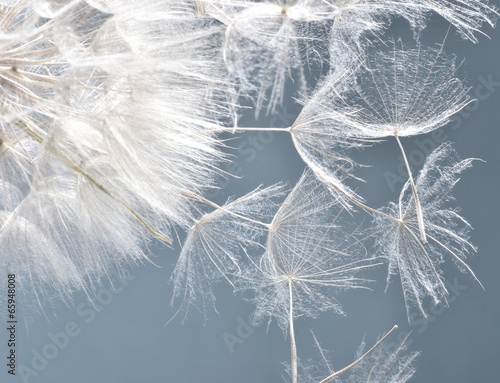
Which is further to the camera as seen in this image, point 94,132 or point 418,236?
point 418,236

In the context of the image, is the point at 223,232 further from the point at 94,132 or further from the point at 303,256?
the point at 94,132

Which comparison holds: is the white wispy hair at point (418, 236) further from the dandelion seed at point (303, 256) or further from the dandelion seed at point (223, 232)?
the dandelion seed at point (223, 232)

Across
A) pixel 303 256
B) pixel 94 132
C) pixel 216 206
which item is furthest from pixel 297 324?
pixel 94 132

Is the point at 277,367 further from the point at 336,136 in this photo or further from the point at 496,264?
the point at 336,136

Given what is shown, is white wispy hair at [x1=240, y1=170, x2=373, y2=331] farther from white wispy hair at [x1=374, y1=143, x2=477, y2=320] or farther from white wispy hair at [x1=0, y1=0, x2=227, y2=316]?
white wispy hair at [x1=0, y1=0, x2=227, y2=316]

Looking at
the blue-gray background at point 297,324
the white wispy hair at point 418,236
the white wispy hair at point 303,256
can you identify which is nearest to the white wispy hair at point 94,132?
the white wispy hair at point 303,256

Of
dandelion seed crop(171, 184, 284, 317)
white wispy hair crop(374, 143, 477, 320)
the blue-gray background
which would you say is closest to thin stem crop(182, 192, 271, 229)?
dandelion seed crop(171, 184, 284, 317)

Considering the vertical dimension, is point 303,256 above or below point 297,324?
above

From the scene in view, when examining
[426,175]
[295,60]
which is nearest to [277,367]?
[426,175]
